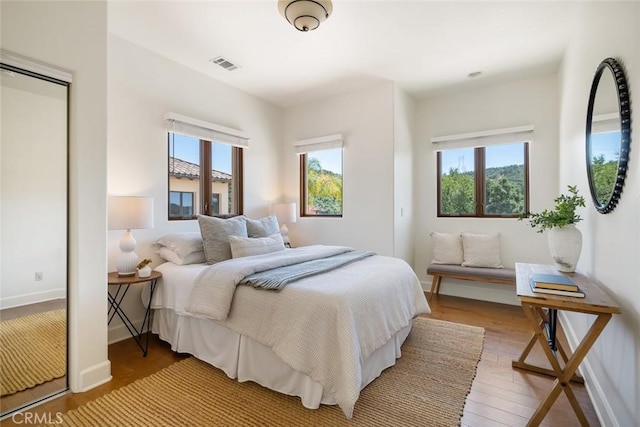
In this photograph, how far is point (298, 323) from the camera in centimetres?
177

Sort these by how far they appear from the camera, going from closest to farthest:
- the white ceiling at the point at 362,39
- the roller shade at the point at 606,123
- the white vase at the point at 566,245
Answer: the roller shade at the point at 606,123 < the white vase at the point at 566,245 < the white ceiling at the point at 362,39

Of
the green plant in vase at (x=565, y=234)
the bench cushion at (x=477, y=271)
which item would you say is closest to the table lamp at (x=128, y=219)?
the green plant in vase at (x=565, y=234)

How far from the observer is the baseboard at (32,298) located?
69.9 inches

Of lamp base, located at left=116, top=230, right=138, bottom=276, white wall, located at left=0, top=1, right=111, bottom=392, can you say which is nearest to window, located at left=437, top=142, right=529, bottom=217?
lamp base, located at left=116, top=230, right=138, bottom=276

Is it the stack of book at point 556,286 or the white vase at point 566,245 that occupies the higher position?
the white vase at point 566,245

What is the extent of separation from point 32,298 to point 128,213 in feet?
2.72

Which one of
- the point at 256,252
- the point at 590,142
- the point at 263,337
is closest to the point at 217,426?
the point at 263,337

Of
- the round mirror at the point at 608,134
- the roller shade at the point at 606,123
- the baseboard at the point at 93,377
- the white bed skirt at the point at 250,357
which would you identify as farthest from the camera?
the baseboard at the point at 93,377

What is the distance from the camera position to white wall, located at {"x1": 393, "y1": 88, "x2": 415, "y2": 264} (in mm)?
3904

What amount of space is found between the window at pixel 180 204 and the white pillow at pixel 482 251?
3461mm

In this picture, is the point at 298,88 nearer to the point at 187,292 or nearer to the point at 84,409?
the point at 187,292

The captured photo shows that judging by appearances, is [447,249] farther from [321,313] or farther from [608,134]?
[321,313]

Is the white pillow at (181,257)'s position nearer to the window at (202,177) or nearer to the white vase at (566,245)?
the window at (202,177)

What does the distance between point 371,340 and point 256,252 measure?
142 centimetres
